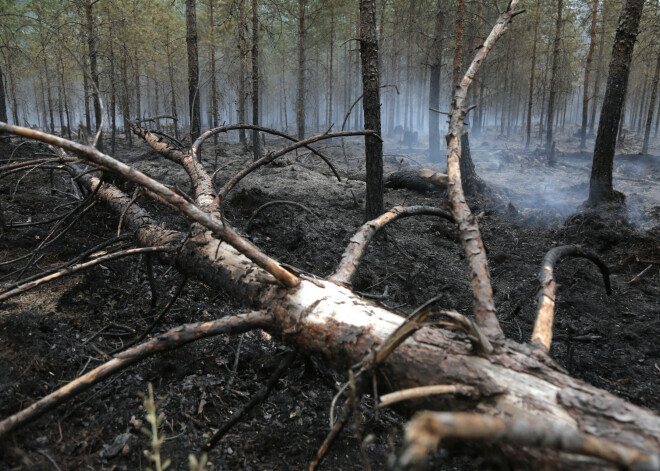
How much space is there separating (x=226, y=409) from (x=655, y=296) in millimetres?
4367

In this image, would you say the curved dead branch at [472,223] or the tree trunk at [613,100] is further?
the tree trunk at [613,100]

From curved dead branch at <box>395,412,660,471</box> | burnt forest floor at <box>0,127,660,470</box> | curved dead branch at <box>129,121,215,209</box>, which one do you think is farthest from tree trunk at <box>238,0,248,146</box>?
curved dead branch at <box>395,412,660,471</box>

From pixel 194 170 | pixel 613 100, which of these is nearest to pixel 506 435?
pixel 194 170

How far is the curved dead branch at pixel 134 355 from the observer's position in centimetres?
142

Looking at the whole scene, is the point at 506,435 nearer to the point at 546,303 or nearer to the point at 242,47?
the point at 546,303

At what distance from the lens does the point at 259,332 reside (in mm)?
3158

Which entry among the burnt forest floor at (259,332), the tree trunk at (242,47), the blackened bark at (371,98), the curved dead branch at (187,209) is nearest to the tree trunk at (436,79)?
the tree trunk at (242,47)

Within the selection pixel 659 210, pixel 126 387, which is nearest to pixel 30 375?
pixel 126 387

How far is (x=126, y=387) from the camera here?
7.57ft

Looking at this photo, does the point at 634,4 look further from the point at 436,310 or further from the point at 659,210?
the point at 436,310

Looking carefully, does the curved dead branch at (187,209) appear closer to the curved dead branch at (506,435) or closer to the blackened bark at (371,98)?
the curved dead branch at (506,435)

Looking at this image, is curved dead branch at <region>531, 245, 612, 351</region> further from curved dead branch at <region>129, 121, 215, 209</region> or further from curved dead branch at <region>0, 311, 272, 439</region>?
curved dead branch at <region>129, 121, 215, 209</region>

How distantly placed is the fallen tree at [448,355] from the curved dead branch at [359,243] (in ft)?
0.04

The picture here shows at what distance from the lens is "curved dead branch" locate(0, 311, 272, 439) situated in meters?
1.42
